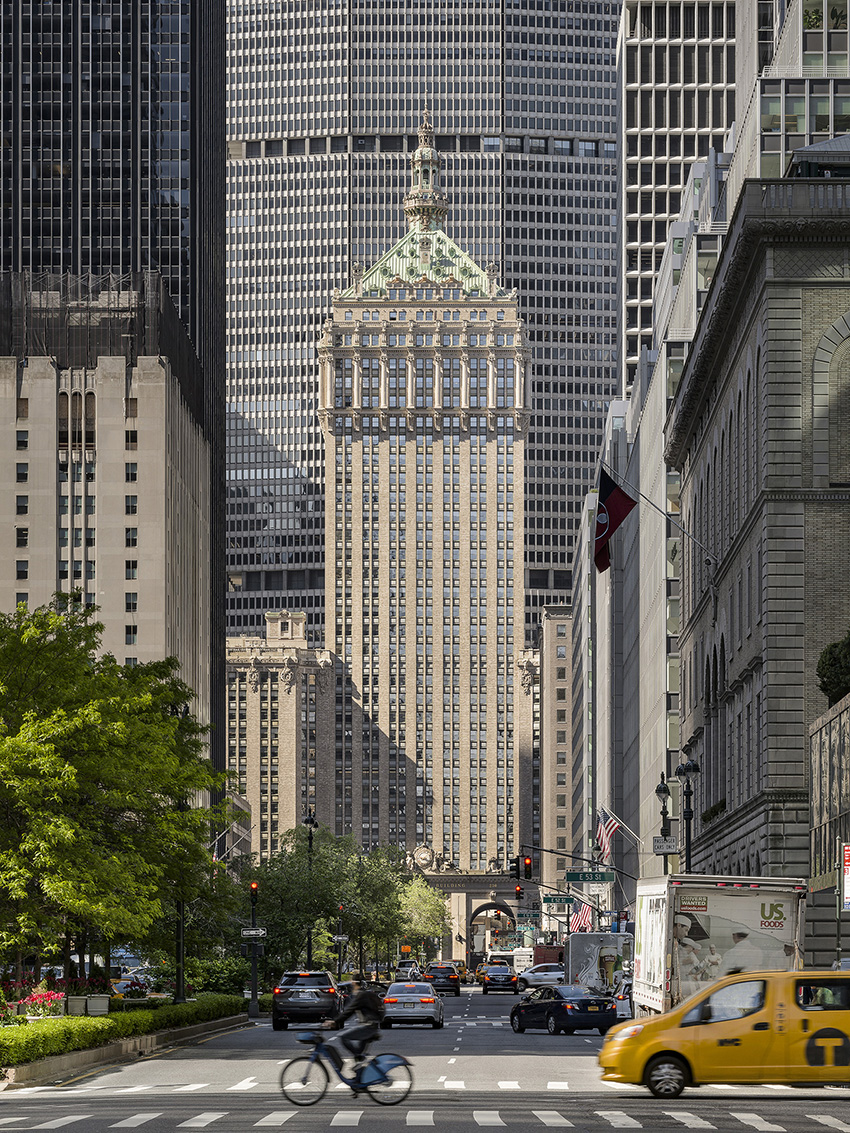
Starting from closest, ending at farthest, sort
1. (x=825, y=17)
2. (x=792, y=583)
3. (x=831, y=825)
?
(x=831, y=825), (x=792, y=583), (x=825, y=17)

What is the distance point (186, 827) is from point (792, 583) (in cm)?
1911

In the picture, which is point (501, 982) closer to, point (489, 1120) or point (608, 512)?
point (608, 512)

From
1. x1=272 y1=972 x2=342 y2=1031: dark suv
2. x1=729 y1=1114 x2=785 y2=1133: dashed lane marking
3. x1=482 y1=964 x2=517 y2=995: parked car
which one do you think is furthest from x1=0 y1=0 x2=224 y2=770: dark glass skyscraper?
x1=729 y1=1114 x2=785 y2=1133: dashed lane marking

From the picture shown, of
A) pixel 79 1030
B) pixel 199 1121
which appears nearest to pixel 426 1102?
pixel 199 1121

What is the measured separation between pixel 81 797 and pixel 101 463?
290ft

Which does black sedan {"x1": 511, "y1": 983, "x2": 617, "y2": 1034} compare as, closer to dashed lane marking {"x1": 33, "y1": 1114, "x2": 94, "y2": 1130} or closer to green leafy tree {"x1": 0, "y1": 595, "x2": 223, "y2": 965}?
green leafy tree {"x1": 0, "y1": 595, "x2": 223, "y2": 965}

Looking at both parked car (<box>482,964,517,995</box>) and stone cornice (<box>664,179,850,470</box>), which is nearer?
stone cornice (<box>664,179,850,470</box>)

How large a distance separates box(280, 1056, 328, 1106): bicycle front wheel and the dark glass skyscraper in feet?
442

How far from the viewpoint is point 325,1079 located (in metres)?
30.0

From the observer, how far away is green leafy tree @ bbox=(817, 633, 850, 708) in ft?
180

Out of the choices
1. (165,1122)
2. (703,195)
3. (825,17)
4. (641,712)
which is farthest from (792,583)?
(641,712)

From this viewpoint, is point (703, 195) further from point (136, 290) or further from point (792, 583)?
point (136, 290)

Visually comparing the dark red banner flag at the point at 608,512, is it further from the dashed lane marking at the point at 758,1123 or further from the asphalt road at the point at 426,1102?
the dashed lane marking at the point at 758,1123

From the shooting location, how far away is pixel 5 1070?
1372 inches
